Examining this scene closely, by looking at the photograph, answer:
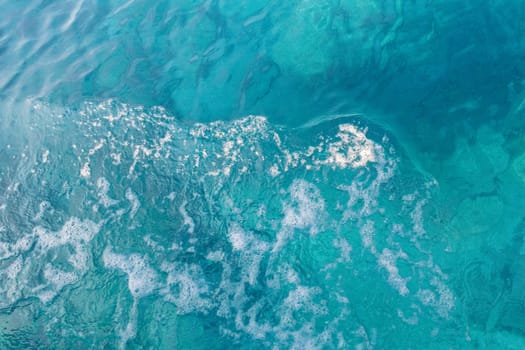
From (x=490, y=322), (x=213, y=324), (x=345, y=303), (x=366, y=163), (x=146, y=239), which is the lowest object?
(x=490, y=322)

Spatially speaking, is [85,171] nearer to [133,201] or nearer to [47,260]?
[133,201]

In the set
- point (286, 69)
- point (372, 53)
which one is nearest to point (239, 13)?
point (286, 69)

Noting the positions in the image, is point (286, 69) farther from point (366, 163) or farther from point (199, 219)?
point (199, 219)

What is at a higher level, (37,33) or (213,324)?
(37,33)

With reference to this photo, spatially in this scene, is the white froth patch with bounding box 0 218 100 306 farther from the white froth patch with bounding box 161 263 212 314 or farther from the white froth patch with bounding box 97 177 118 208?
the white froth patch with bounding box 161 263 212 314

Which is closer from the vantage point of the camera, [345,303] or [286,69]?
[345,303]
